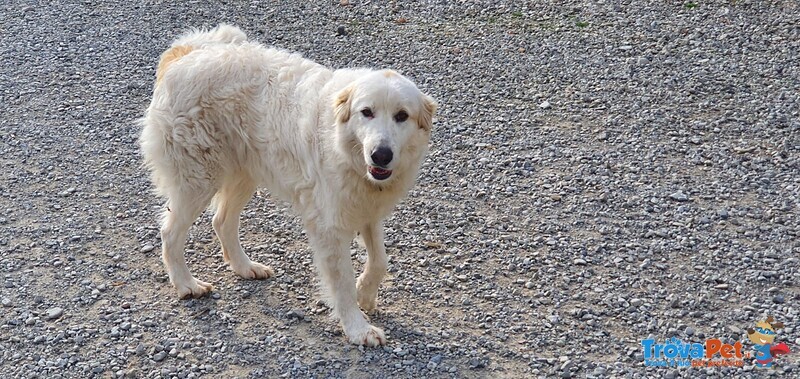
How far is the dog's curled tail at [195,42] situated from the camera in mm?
5509

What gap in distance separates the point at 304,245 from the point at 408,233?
2.43 ft

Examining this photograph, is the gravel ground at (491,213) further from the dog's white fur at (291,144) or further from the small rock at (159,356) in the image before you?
the dog's white fur at (291,144)

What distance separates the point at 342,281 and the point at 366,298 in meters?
0.30

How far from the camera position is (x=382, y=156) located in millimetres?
4508

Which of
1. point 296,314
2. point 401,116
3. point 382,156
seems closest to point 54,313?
point 296,314

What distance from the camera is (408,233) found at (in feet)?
20.5

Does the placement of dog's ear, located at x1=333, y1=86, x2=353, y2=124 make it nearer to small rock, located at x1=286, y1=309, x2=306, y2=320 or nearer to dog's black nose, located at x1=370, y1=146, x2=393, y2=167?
dog's black nose, located at x1=370, y1=146, x2=393, y2=167

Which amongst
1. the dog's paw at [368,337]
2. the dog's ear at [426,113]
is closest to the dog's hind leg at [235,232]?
the dog's paw at [368,337]

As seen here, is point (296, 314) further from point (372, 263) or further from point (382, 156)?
point (382, 156)

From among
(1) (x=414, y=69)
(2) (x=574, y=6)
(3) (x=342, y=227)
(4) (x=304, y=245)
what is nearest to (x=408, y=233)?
(4) (x=304, y=245)

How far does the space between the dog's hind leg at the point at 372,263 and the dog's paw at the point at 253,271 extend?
0.80 metres

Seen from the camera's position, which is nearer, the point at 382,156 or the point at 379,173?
the point at 382,156

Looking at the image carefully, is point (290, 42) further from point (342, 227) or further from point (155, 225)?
point (342, 227)

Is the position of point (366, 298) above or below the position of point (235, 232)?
above
